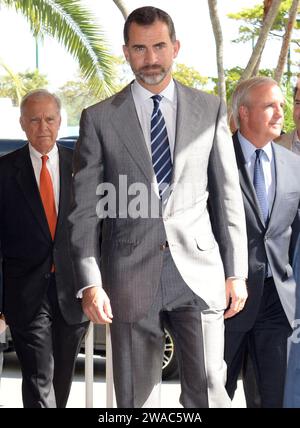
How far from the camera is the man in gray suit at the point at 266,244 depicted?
505 centimetres

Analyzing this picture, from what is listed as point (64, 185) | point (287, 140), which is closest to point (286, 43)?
point (287, 140)

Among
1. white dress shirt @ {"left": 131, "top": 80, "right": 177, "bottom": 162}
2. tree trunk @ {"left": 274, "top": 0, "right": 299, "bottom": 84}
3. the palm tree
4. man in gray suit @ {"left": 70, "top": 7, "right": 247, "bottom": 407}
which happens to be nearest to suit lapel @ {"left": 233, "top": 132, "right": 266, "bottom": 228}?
man in gray suit @ {"left": 70, "top": 7, "right": 247, "bottom": 407}

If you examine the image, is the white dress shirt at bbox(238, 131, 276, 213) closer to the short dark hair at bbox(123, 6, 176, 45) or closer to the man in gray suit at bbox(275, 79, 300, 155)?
the man in gray suit at bbox(275, 79, 300, 155)

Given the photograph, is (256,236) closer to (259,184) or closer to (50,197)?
(259,184)

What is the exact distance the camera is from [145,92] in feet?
14.8

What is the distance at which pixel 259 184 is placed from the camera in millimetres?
5160

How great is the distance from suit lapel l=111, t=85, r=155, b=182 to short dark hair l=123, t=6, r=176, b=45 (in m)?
0.26

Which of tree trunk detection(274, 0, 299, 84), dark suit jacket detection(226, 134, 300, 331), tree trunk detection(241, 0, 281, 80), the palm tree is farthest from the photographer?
tree trunk detection(274, 0, 299, 84)

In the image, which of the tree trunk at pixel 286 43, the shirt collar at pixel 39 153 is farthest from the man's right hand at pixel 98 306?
the tree trunk at pixel 286 43

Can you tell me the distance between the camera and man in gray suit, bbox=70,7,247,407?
4363 mm

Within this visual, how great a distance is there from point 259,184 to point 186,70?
45180 mm

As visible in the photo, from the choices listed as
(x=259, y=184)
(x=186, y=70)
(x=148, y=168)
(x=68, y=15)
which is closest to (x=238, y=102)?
(x=259, y=184)

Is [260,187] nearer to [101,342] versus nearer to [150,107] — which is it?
[150,107]

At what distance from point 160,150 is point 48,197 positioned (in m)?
1.38
